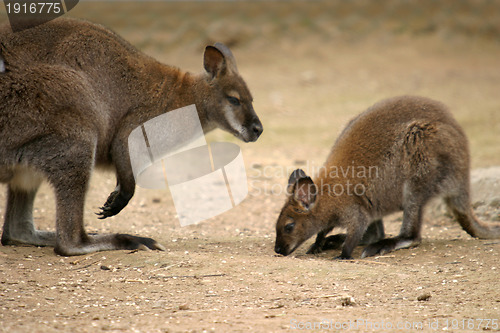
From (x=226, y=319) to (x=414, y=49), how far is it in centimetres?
1513

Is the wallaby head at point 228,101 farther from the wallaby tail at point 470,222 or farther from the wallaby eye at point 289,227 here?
the wallaby tail at point 470,222

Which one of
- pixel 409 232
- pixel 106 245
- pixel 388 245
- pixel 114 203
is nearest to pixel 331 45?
pixel 409 232

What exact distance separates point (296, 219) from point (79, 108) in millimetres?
2145

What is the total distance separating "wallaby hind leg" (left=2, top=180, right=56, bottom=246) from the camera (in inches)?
216

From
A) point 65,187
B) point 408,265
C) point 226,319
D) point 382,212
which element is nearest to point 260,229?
point 382,212

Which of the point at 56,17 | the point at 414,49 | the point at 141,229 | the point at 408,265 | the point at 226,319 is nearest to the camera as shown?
the point at 226,319

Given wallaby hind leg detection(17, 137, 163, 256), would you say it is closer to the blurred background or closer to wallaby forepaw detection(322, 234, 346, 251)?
wallaby forepaw detection(322, 234, 346, 251)

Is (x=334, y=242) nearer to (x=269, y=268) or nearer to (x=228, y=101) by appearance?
(x=269, y=268)

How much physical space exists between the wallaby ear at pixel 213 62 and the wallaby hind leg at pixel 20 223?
1954mm

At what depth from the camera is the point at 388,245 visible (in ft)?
18.2

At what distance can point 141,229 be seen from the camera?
21.4ft

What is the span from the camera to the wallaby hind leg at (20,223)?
18.0 ft

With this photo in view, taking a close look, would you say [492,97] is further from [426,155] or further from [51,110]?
[51,110]

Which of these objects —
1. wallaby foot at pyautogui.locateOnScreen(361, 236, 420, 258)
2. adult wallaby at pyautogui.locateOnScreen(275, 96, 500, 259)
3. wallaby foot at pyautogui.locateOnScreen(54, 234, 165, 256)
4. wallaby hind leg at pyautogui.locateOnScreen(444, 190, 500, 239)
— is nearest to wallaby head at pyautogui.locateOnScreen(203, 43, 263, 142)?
adult wallaby at pyautogui.locateOnScreen(275, 96, 500, 259)
